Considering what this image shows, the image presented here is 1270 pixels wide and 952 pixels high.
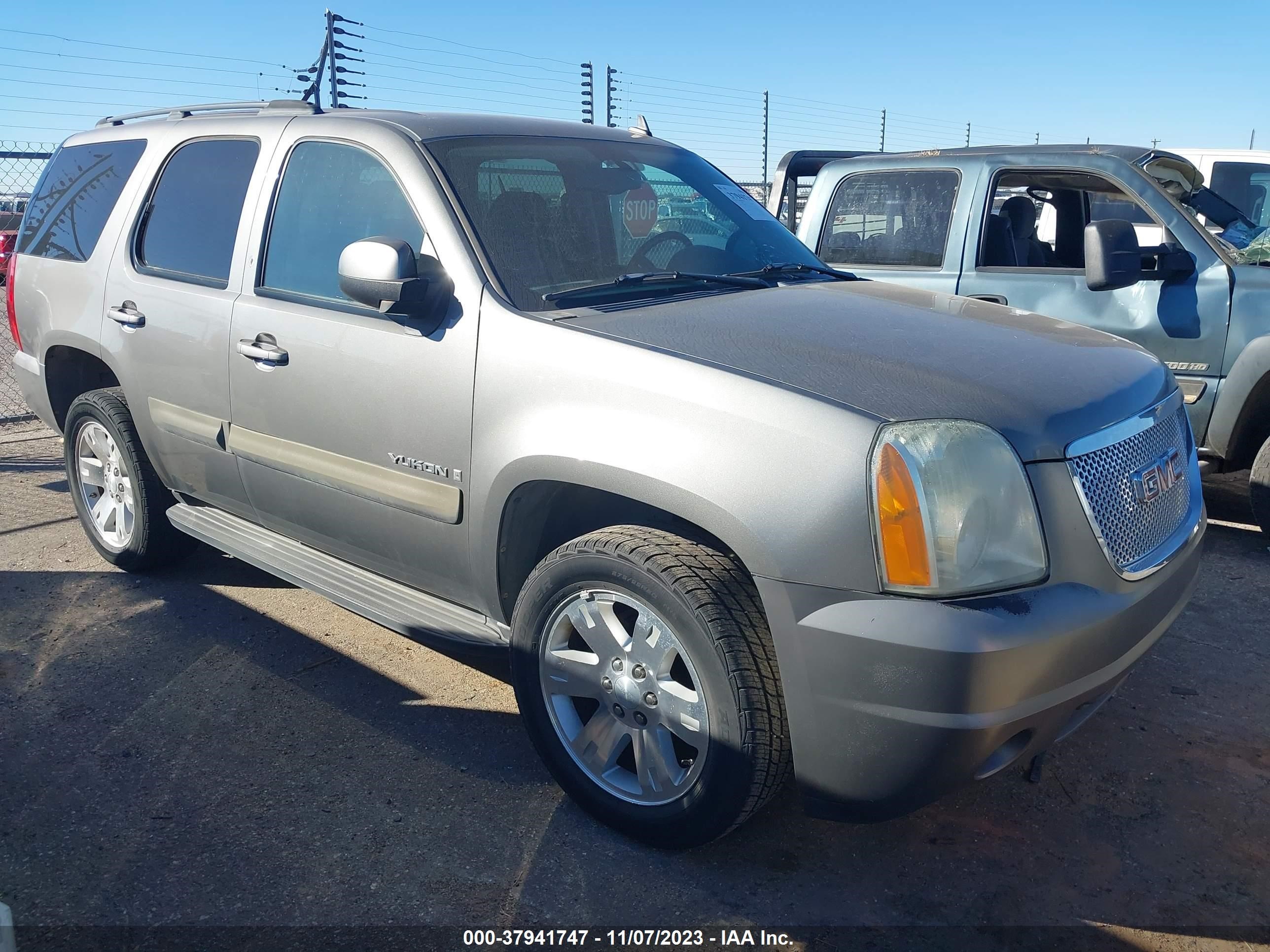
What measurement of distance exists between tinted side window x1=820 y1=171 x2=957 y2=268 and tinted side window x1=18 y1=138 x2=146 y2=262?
370cm

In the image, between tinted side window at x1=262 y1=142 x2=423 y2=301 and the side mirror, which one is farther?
the side mirror

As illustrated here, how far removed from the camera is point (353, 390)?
3.11 metres

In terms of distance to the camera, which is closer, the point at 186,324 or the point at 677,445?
the point at 677,445

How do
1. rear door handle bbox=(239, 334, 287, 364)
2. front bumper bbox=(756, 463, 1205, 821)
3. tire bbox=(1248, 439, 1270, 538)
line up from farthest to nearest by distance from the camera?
tire bbox=(1248, 439, 1270, 538), rear door handle bbox=(239, 334, 287, 364), front bumper bbox=(756, 463, 1205, 821)

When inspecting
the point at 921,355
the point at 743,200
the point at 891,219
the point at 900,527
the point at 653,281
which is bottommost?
the point at 900,527

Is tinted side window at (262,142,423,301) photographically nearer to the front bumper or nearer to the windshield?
the windshield

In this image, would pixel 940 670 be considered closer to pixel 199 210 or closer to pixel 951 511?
pixel 951 511

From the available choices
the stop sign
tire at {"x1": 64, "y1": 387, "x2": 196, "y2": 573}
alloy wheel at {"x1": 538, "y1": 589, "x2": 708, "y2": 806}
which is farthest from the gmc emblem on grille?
tire at {"x1": 64, "y1": 387, "x2": 196, "y2": 573}

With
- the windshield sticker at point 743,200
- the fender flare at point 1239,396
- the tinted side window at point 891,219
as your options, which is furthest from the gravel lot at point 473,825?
the tinted side window at point 891,219

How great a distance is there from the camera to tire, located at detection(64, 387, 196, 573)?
428cm

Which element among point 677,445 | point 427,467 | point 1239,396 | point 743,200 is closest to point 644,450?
point 677,445

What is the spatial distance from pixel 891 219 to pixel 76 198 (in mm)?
4100

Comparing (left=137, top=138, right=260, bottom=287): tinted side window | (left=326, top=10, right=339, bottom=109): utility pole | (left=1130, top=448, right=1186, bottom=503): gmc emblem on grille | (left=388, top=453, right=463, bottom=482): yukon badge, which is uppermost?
(left=326, top=10, right=339, bottom=109): utility pole

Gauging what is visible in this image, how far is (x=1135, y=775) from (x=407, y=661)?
2.43 meters
